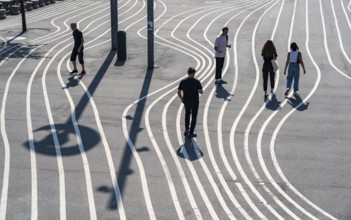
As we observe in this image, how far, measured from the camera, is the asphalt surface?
373 inches

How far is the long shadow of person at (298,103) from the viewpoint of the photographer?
14.9 metres

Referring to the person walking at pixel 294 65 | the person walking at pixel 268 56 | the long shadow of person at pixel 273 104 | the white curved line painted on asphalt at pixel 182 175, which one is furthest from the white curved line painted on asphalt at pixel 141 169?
the person walking at pixel 294 65

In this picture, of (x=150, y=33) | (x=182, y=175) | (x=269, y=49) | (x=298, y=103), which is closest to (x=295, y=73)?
(x=298, y=103)

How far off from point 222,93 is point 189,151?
15.3 feet

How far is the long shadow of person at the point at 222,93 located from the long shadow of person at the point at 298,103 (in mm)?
1737

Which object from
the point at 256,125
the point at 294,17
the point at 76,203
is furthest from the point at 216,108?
the point at 294,17

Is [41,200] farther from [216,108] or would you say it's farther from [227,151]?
[216,108]

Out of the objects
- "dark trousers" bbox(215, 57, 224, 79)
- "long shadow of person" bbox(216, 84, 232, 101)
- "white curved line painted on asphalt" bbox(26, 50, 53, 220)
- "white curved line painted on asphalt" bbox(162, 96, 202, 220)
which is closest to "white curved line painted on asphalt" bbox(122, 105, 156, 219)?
"white curved line painted on asphalt" bbox(162, 96, 202, 220)

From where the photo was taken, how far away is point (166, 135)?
12602 millimetres

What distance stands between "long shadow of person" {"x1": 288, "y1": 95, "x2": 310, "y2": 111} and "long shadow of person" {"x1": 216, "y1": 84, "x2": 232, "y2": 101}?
174 cm

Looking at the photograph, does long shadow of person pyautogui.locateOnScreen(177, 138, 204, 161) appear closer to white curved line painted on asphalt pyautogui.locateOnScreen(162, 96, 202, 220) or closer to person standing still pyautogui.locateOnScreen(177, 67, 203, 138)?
white curved line painted on asphalt pyautogui.locateOnScreen(162, 96, 202, 220)

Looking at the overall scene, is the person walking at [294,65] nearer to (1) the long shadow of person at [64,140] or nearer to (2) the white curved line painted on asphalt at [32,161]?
(1) the long shadow of person at [64,140]

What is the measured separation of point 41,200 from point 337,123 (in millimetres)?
7843

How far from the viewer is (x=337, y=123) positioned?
13805mm
